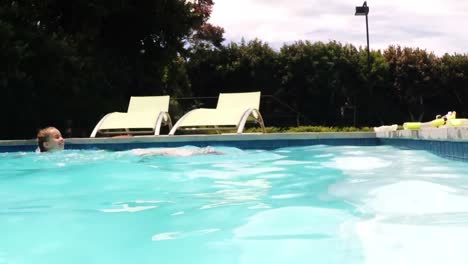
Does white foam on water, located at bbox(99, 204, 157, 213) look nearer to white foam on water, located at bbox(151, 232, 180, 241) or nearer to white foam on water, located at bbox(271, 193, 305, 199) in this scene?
white foam on water, located at bbox(151, 232, 180, 241)

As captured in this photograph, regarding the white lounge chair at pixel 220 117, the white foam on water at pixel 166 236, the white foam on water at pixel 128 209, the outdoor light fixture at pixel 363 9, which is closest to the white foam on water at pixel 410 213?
the white foam on water at pixel 166 236

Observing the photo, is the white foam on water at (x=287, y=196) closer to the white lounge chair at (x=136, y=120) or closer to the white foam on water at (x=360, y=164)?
the white foam on water at (x=360, y=164)

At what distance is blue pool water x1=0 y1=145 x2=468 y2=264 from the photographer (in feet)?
7.77

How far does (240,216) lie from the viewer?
10.2ft

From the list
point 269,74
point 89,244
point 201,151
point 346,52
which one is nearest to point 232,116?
point 201,151

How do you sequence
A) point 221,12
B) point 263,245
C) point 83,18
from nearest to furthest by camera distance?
point 263,245, point 83,18, point 221,12

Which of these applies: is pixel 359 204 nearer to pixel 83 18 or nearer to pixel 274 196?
pixel 274 196

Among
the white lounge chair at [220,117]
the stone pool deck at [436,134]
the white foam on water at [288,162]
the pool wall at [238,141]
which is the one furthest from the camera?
the white lounge chair at [220,117]

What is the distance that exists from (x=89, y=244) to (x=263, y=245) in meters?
0.90

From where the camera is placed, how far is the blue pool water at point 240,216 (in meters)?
2.37

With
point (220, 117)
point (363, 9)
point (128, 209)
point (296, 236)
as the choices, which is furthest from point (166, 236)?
point (363, 9)

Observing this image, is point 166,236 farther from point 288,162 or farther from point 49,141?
point 49,141

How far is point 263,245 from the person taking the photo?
246 cm

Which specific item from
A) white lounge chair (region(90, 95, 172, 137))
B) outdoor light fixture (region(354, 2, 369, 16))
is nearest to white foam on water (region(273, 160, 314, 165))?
white lounge chair (region(90, 95, 172, 137))
